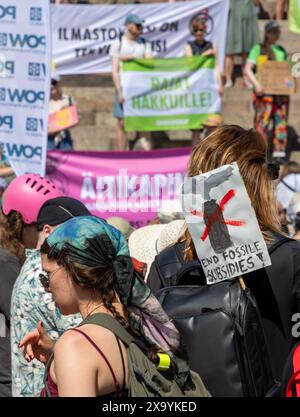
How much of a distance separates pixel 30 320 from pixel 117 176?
574 cm

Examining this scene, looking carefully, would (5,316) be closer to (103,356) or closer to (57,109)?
(103,356)

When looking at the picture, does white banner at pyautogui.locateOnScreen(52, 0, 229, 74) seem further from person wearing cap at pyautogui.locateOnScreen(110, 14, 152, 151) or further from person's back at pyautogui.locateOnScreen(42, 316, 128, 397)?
person's back at pyautogui.locateOnScreen(42, 316, 128, 397)

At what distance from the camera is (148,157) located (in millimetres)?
10008

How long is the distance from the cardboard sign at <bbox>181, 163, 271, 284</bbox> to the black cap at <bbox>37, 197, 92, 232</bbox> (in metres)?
0.99

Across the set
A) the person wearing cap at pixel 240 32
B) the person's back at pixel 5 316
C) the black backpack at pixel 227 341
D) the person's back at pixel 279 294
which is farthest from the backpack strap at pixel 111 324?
the person wearing cap at pixel 240 32

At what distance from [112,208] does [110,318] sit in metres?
6.35

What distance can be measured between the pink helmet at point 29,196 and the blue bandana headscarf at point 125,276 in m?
1.75

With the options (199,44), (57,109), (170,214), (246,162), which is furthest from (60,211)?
(199,44)

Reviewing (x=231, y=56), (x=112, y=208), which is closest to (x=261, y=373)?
(x=112, y=208)

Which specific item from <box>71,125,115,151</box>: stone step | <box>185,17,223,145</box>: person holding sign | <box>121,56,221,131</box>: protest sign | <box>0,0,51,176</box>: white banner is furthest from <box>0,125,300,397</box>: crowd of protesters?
<box>71,125,115,151</box>: stone step

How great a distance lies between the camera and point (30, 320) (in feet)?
13.4

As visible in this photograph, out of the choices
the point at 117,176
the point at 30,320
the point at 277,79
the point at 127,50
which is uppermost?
the point at 127,50

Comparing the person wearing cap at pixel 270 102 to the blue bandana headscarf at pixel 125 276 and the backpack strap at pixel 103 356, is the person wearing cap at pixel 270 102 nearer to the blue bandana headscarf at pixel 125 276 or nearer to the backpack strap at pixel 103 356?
the blue bandana headscarf at pixel 125 276

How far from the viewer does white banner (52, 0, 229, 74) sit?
530 inches
